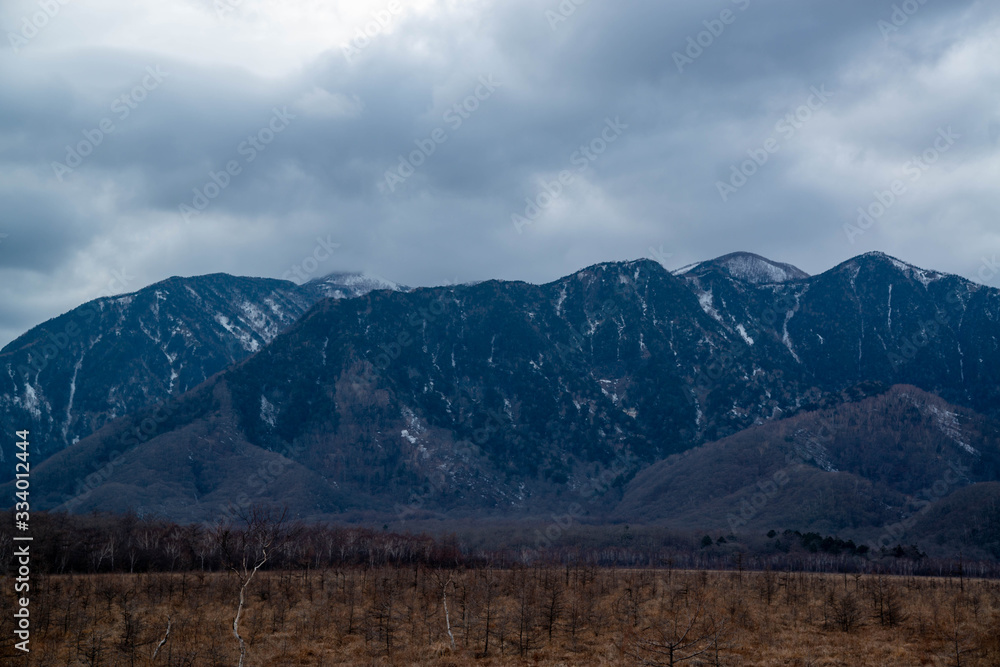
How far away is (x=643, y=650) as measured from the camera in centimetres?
7206

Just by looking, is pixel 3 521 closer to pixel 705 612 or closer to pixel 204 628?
pixel 204 628

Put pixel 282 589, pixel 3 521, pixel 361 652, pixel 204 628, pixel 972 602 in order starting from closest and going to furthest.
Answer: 1. pixel 361 652
2. pixel 204 628
3. pixel 972 602
4. pixel 282 589
5. pixel 3 521

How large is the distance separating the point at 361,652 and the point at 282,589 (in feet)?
136

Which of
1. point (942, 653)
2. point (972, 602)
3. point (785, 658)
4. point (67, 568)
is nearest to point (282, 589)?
point (67, 568)

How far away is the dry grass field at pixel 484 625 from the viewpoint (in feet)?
221

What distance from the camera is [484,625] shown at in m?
83.9

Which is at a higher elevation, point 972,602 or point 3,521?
point 3,521

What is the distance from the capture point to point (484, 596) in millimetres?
105500

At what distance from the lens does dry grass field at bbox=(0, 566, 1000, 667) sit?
221 feet

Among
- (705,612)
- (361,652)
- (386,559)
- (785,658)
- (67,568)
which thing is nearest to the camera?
(785,658)

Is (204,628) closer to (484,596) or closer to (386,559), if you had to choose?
(484,596)

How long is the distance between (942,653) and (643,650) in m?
26.8

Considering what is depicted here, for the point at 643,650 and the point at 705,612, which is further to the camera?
the point at 705,612

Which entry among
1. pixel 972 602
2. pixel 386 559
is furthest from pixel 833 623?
pixel 386 559
